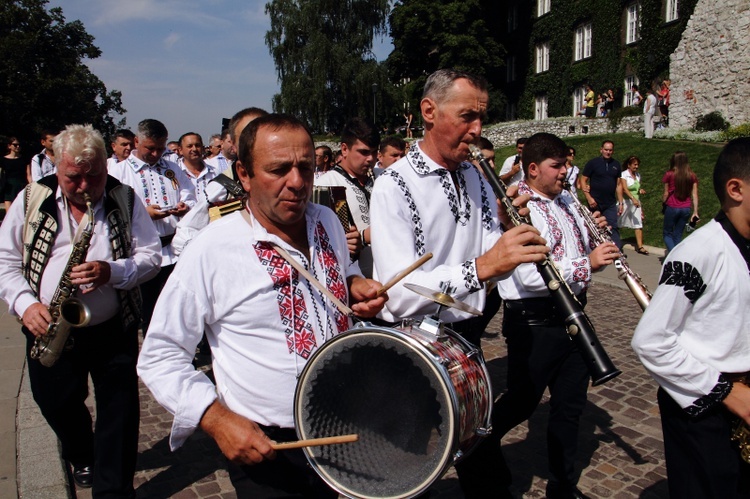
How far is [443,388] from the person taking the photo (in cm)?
194

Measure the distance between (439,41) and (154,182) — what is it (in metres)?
39.2

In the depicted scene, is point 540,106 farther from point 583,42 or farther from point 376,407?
point 376,407

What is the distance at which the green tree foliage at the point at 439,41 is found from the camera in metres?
41.6

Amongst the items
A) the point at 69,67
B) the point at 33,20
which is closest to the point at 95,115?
the point at 69,67

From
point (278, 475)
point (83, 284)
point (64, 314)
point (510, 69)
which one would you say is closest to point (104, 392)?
point (64, 314)

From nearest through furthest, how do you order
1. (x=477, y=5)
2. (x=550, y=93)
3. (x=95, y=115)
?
(x=550, y=93)
(x=477, y=5)
(x=95, y=115)

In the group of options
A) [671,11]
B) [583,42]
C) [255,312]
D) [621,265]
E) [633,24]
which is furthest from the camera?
[583,42]

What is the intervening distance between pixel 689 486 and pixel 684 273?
0.90 m

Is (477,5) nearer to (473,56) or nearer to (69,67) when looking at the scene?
(473,56)

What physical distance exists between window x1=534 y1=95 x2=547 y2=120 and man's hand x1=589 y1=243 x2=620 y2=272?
39.5 meters

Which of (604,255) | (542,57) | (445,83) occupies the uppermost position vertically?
(542,57)

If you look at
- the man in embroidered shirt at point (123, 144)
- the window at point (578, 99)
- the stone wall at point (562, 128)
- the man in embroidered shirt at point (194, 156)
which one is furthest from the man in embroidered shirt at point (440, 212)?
the window at point (578, 99)

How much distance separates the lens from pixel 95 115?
52562mm

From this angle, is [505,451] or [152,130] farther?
[152,130]
